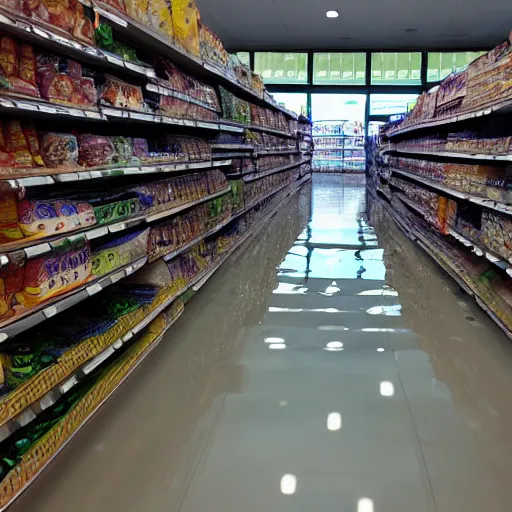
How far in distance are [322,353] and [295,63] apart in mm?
14631

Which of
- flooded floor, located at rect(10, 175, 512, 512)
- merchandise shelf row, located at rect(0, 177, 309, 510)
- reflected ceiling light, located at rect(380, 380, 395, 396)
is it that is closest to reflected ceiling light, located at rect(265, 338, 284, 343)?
flooded floor, located at rect(10, 175, 512, 512)

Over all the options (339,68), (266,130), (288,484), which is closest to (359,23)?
(339,68)

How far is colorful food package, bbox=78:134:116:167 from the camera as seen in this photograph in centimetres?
230

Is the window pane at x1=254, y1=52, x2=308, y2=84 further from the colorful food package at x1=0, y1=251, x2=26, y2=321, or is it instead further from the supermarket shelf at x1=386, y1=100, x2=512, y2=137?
the colorful food package at x1=0, y1=251, x2=26, y2=321

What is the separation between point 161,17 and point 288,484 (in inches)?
104

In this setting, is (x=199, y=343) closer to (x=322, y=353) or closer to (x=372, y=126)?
(x=322, y=353)

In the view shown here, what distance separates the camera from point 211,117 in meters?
4.28

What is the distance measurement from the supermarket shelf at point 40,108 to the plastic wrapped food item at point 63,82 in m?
0.05

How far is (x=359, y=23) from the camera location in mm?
12109

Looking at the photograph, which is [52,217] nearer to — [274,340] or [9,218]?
[9,218]

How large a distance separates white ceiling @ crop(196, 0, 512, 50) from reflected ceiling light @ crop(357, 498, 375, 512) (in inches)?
405

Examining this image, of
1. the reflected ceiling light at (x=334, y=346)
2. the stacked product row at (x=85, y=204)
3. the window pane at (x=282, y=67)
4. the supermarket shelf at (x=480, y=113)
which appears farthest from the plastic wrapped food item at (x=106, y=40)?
the window pane at (x=282, y=67)

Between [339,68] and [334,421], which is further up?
[339,68]

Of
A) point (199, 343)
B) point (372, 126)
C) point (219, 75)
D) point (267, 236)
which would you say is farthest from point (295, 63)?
point (199, 343)
